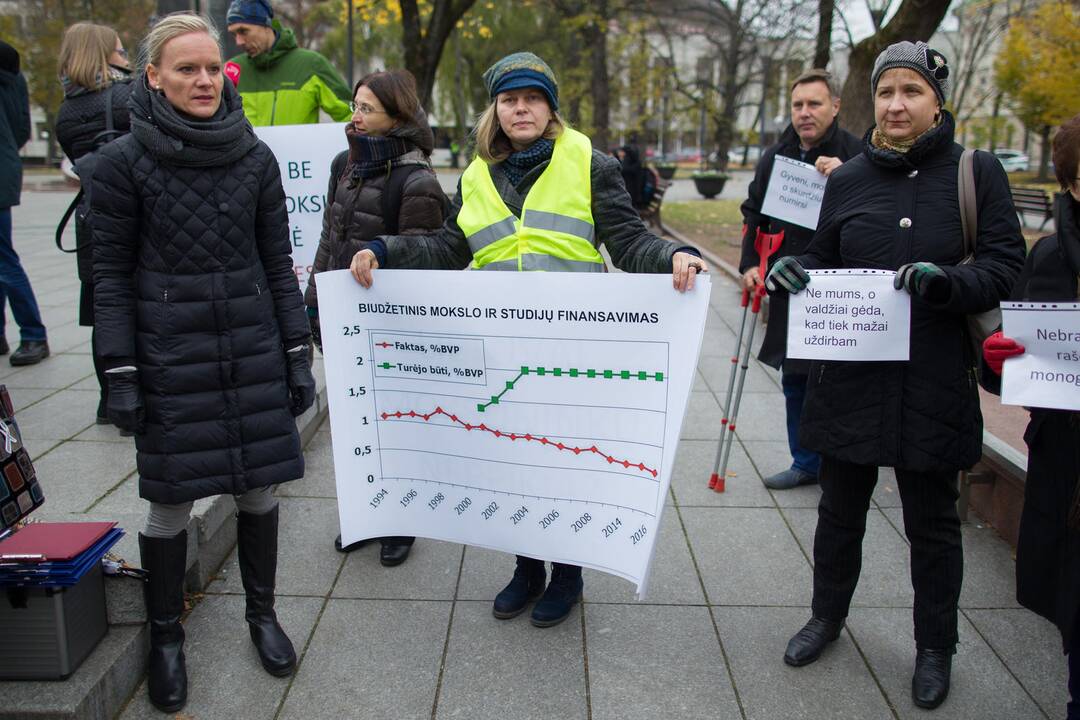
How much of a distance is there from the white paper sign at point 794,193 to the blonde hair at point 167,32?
8.98 ft

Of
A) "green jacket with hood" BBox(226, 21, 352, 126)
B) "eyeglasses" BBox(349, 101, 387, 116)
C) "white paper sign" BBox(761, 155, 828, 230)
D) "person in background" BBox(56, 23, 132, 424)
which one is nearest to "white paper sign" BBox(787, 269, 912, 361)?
"white paper sign" BBox(761, 155, 828, 230)

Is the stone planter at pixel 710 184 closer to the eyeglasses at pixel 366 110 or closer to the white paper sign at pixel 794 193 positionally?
the white paper sign at pixel 794 193

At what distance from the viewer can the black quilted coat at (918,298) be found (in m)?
2.63

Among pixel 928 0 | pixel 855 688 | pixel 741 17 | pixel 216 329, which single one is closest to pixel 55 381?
pixel 216 329

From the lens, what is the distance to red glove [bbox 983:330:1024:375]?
8.26 feet

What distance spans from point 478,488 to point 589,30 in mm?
18696

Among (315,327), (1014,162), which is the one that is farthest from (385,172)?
(1014,162)

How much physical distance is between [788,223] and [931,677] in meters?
2.28

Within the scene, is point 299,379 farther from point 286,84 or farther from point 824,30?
point 824,30

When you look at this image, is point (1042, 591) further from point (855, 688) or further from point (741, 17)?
point (741, 17)

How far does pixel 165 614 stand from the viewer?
291 centimetres

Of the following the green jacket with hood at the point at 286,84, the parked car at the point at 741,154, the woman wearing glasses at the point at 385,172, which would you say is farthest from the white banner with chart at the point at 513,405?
the parked car at the point at 741,154

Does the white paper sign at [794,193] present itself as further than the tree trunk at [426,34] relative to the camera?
No

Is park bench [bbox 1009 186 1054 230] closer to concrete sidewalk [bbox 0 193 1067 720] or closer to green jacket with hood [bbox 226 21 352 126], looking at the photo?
concrete sidewalk [bbox 0 193 1067 720]
